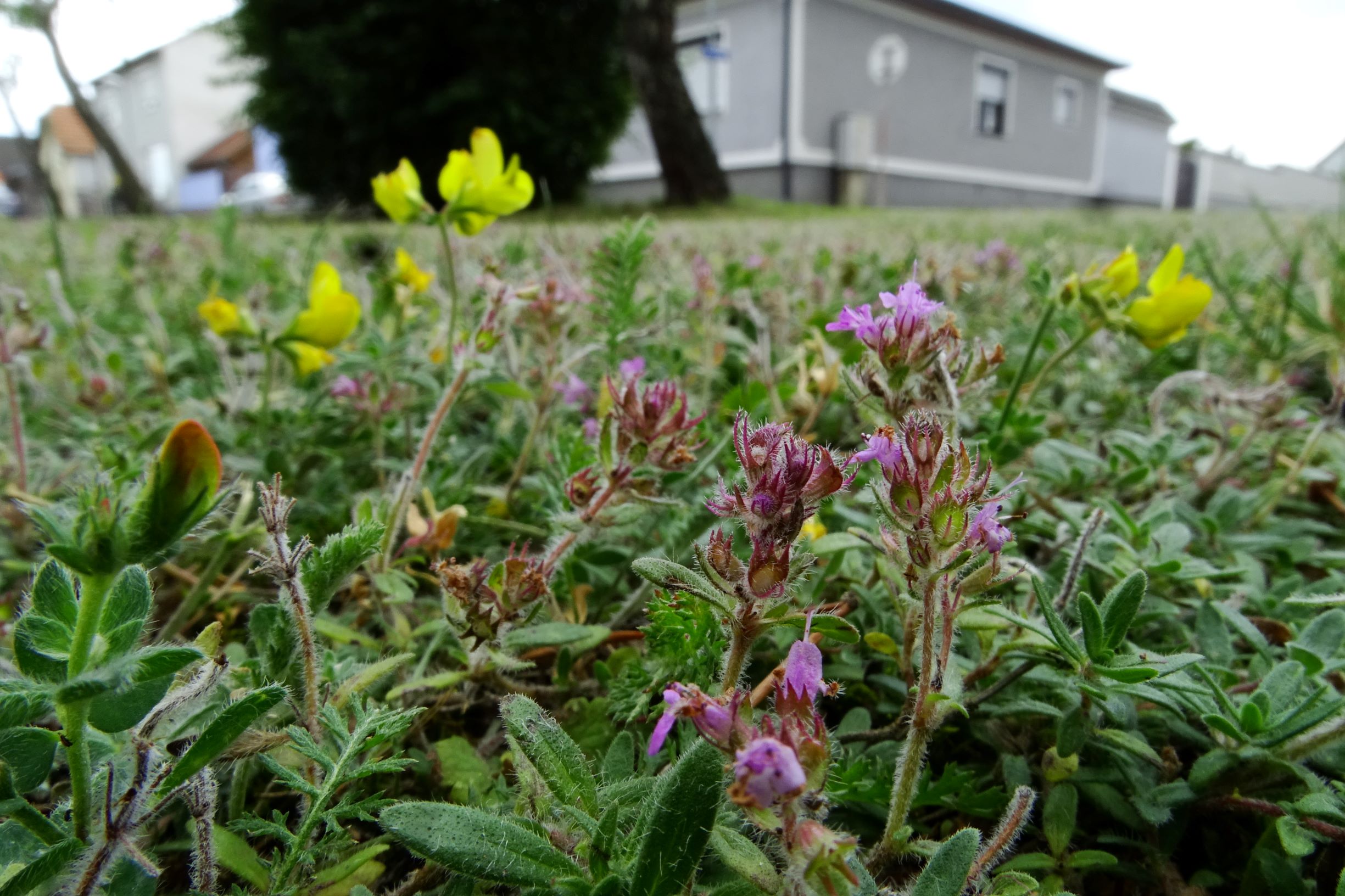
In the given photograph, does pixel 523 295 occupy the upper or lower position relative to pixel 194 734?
upper

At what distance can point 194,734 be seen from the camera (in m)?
0.71

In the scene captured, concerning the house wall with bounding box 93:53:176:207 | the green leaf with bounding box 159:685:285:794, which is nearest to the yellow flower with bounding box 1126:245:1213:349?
the green leaf with bounding box 159:685:285:794

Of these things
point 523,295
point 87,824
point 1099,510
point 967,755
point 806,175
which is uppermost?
point 806,175

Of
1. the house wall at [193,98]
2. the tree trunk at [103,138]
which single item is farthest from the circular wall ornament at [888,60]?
the house wall at [193,98]

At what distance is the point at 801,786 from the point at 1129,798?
19.7 inches

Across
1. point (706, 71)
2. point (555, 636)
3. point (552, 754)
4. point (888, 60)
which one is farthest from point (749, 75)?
point (552, 754)

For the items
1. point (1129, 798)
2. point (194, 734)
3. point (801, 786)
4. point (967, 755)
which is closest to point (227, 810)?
point (194, 734)

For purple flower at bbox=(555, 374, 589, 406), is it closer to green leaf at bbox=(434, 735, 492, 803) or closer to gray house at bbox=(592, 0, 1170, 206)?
green leaf at bbox=(434, 735, 492, 803)

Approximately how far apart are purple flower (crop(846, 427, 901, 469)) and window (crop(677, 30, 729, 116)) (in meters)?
20.4

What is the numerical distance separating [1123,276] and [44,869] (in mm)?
1355

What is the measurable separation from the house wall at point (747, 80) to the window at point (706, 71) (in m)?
0.10

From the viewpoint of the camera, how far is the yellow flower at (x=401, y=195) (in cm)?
144

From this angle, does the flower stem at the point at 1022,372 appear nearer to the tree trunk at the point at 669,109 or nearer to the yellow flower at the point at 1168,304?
the yellow flower at the point at 1168,304

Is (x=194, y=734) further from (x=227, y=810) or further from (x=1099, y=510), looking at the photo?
(x=1099, y=510)
